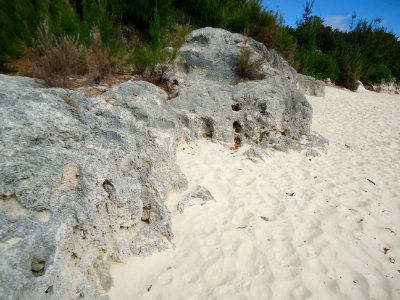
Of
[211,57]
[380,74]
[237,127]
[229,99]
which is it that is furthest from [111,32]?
[380,74]

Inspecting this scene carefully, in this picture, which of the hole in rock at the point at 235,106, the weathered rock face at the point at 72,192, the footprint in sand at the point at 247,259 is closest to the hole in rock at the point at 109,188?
the weathered rock face at the point at 72,192

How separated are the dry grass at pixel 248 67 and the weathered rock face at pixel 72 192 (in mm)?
3032

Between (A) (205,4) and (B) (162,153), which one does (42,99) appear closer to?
(B) (162,153)

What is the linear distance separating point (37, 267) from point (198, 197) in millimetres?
1745

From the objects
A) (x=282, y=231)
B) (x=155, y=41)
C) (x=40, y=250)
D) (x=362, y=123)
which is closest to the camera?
(x=40, y=250)

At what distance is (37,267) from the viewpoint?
1.66 m

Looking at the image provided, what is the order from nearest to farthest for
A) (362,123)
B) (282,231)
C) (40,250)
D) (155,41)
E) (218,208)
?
(40,250), (282,231), (218,208), (155,41), (362,123)

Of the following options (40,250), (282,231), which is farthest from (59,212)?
(282,231)

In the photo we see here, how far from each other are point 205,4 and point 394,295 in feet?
24.1

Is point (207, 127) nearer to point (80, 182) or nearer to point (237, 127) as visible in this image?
point (237, 127)

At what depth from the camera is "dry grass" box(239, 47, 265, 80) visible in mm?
5465

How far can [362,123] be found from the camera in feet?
22.5

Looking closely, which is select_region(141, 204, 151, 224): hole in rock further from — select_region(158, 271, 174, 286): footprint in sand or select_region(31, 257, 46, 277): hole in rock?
select_region(31, 257, 46, 277): hole in rock

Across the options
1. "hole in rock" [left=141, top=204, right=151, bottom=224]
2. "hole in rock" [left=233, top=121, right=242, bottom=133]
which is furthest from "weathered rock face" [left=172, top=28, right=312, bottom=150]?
"hole in rock" [left=141, top=204, right=151, bottom=224]
